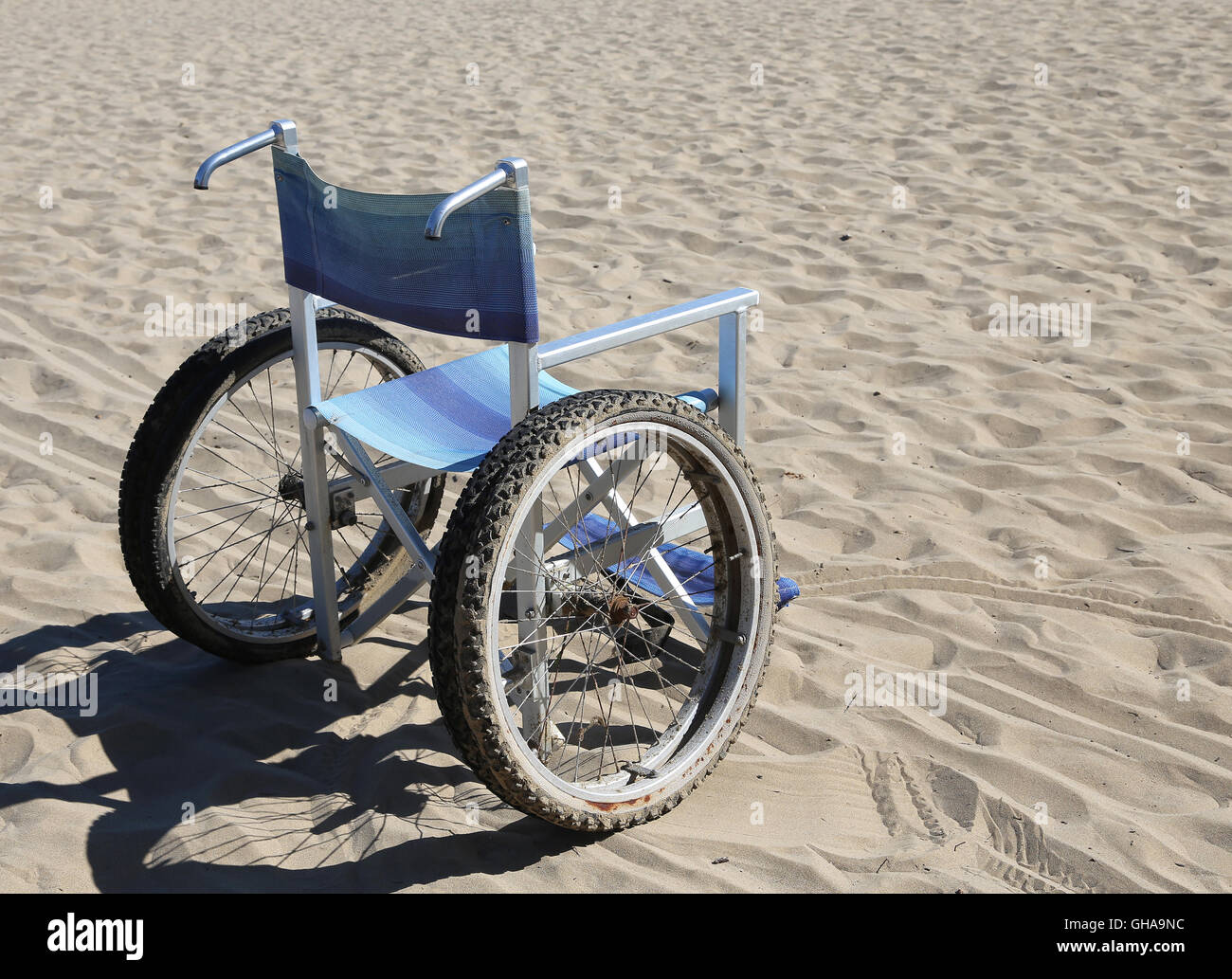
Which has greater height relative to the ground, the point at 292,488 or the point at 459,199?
the point at 459,199

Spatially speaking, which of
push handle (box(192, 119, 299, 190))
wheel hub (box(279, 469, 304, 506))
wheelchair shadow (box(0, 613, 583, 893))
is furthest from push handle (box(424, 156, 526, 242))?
wheelchair shadow (box(0, 613, 583, 893))

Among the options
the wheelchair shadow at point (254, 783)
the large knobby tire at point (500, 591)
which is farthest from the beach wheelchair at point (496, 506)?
the wheelchair shadow at point (254, 783)

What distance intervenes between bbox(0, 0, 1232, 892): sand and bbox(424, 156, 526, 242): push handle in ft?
4.10

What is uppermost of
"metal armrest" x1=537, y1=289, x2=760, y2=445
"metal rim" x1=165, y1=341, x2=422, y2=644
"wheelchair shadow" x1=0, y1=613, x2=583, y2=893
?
"metal armrest" x1=537, y1=289, x2=760, y2=445

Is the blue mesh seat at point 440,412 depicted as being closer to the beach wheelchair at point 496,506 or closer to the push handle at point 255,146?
the beach wheelchair at point 496,506

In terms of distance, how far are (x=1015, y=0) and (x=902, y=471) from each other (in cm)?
929

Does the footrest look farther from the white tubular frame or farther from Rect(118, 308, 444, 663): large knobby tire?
Rect(118, 308, 444, 663): large knobby tire

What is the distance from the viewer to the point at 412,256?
2529 millimetres

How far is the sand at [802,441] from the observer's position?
259 cm

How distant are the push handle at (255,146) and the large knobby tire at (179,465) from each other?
0.38 metres

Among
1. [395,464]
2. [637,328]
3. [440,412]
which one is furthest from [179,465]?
[637,328]

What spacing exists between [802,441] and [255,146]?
2.29 m

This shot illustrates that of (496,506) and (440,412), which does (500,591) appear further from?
(440,412)

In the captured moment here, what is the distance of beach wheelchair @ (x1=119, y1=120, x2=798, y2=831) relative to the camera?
2.32 metres
